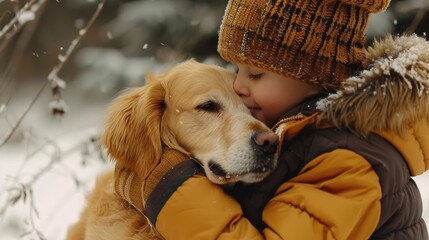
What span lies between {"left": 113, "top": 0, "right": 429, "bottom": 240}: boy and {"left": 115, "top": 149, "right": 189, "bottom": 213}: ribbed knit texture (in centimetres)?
10

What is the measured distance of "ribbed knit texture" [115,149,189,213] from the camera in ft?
7.73

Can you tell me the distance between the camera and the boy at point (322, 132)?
82.3 inches

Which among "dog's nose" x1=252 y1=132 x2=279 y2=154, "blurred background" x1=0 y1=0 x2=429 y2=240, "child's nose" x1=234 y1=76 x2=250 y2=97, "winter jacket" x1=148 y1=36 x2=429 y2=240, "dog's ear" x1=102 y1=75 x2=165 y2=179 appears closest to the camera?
"winter jacket" x1=148 y1=36 x2=429 y2=240

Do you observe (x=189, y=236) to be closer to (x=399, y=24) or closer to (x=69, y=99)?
(x=399, y=24)

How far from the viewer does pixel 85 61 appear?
23.0 feet

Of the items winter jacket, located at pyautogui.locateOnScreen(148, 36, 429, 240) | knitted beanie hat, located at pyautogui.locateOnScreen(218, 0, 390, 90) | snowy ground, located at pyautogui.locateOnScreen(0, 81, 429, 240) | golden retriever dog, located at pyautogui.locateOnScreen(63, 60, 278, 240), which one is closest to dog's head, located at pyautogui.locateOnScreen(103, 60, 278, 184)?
golden retriever dog, located at pyautogui.locateOnScreen(63, 60, 278, 240)

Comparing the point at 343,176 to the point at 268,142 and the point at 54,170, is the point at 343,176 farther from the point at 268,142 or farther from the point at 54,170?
the point at 54,170

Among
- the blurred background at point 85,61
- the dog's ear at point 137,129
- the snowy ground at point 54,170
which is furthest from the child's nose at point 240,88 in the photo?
the blurred background at point 85,61

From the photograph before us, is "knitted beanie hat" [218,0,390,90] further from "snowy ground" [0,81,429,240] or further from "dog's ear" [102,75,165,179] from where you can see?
"snowy ground" [0,81,429,240]

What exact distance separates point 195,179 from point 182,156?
21 centimetres

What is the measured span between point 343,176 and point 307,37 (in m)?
0.66

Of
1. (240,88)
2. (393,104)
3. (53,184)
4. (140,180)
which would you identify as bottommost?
(53,184)

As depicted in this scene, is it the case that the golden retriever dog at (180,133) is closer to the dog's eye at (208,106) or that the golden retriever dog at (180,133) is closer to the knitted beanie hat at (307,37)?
the dog's eye at (208,106)

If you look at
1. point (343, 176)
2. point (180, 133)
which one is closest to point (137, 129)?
point (180, 133)
